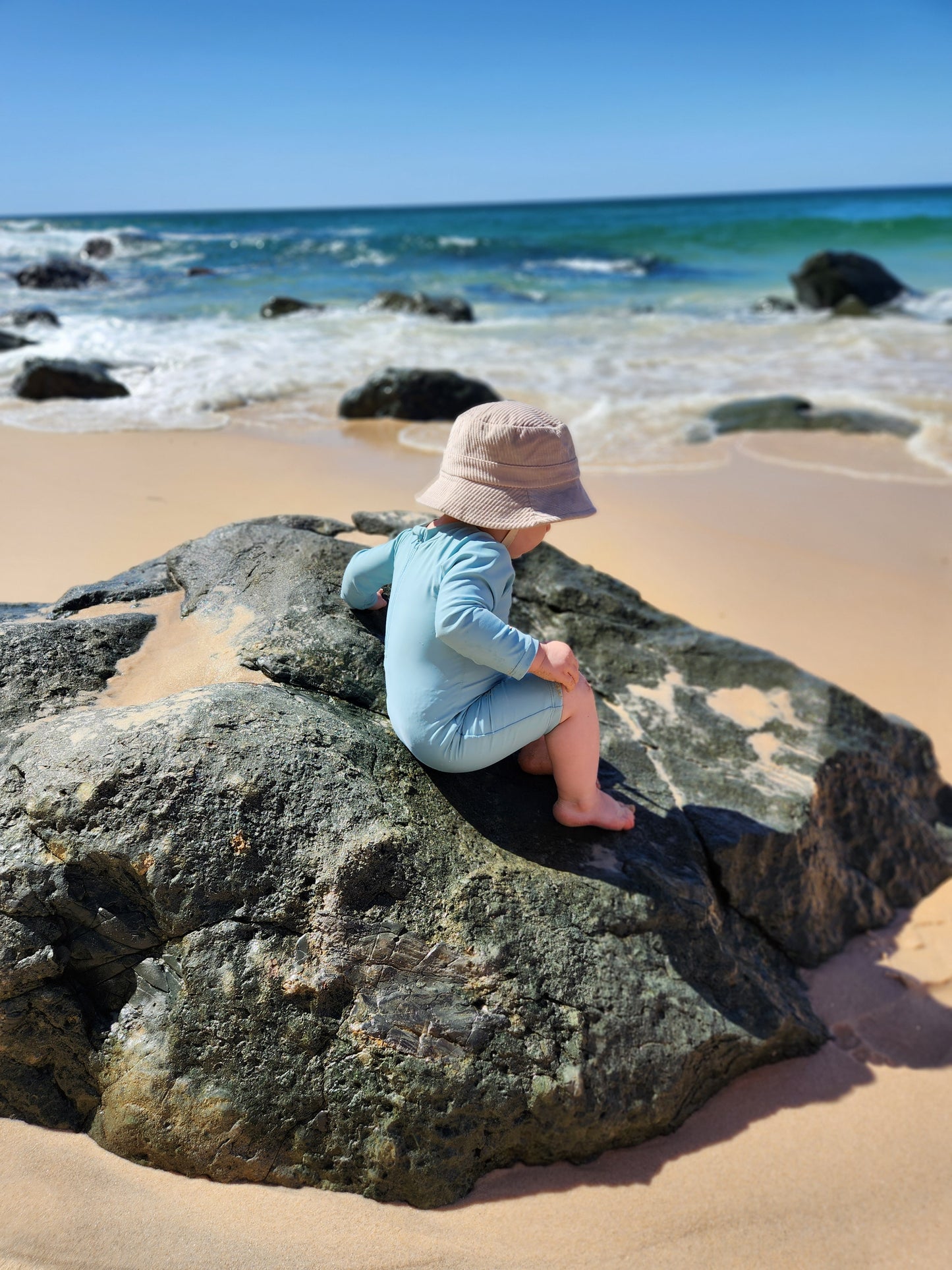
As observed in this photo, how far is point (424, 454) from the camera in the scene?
26.2 feet

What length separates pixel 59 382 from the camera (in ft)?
30.0

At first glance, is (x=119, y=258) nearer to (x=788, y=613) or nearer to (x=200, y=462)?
(x=200, y=462)

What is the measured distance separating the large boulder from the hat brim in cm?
1917

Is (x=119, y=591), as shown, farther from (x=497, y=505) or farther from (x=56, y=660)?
(x=497, y=505)

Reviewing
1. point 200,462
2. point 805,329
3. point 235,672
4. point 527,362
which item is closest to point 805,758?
point 235,672

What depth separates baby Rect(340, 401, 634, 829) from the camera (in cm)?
223

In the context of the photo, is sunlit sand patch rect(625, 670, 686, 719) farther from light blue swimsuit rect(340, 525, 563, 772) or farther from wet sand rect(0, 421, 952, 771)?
wet sand rect(0, 421, 952, 771)

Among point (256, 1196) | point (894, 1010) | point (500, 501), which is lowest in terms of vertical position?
point (894, 1010)

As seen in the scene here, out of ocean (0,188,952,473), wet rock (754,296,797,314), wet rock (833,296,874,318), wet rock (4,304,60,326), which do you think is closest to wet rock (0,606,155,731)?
ocean (0,188,952,473)

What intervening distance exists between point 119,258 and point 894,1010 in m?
34.7

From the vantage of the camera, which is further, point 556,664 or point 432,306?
point 432,306

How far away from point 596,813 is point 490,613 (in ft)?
1.95

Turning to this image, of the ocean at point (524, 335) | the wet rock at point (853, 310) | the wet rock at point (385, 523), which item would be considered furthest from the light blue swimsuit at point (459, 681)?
the wet rock at point (853, 310)

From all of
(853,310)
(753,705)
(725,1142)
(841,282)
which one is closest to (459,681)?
(725,1142)
